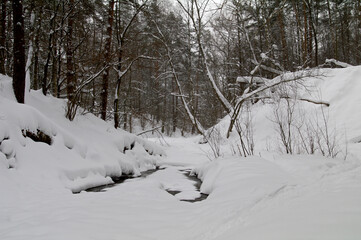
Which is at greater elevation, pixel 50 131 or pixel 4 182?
pixel 50 131

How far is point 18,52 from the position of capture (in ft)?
19.9

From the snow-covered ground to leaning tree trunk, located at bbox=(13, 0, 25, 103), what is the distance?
0.30 m

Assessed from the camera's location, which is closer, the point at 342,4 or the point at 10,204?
the point at 10,204

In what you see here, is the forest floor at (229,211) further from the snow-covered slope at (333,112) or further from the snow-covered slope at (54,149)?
the snow-covered slope at (333,112)

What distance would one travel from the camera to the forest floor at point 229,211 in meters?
1.66

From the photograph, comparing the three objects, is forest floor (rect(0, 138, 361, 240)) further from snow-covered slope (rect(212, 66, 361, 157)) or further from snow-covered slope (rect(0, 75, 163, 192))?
snow-covered slope (rect(212, 66, 361, 157))

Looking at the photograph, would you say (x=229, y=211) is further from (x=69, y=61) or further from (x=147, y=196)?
(x=69, y=61)

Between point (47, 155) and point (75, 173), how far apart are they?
0.74m

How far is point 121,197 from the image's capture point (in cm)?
372

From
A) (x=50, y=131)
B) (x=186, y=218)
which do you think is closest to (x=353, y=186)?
(x=186, y=218)

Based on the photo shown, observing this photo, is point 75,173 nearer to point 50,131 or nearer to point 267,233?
point 50,131

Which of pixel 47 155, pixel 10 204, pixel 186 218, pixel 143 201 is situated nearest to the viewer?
pixel 186 218

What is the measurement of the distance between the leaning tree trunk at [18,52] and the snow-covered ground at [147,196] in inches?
11.7

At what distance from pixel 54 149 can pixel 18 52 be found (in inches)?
113
